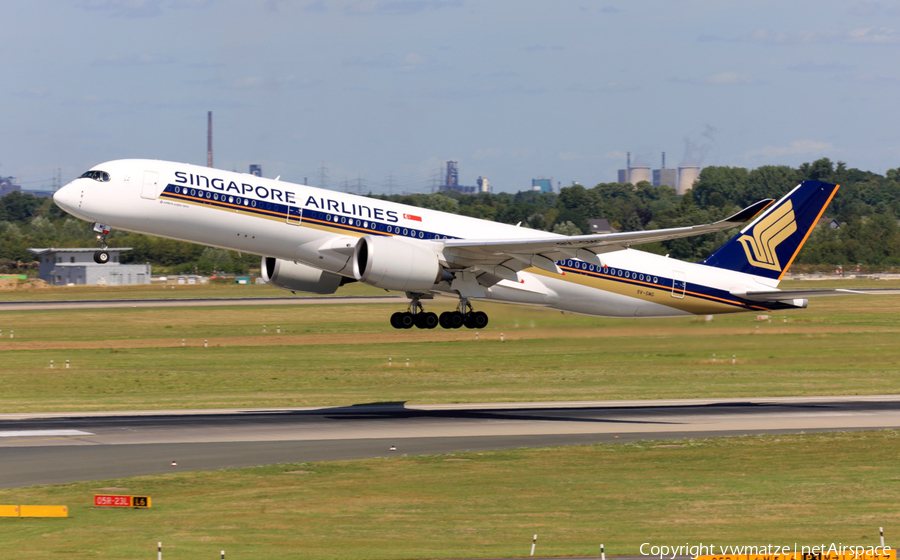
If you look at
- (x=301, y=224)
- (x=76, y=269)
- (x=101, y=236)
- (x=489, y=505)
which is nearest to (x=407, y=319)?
(x=301, y=224)

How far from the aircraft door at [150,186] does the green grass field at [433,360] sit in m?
16.2

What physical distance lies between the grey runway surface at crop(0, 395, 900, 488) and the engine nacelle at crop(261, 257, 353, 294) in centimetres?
643

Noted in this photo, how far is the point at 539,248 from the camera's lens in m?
41.2

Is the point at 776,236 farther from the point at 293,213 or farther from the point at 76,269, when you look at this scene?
the point at 76,269

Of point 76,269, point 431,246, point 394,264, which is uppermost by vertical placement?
point 76,269

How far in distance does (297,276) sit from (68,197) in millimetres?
10924

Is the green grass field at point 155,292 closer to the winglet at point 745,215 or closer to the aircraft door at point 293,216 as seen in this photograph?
the aircraft door at point 293,216

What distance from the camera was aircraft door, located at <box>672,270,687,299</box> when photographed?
48781 millimetres

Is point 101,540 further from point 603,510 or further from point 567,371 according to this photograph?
point 567,371

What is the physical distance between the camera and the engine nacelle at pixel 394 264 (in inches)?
1558

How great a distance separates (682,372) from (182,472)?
130ft

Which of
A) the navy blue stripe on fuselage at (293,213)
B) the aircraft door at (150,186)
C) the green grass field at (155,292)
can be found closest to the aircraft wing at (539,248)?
the navy blue stripe on fuselage at (293,213)

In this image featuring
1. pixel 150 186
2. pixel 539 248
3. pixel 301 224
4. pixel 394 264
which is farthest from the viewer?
pixel 539 248

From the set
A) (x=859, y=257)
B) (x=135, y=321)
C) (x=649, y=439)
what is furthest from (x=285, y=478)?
(x=859, y=257)
